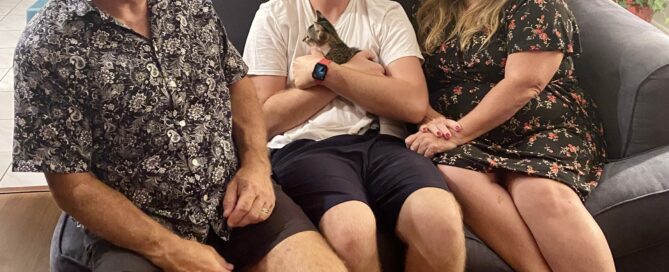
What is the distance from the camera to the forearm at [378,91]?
5.45 feet

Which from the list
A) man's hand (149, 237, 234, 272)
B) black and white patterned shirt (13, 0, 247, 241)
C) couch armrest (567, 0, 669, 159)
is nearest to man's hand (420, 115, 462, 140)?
couch armrest (567, 0, 669, 159)

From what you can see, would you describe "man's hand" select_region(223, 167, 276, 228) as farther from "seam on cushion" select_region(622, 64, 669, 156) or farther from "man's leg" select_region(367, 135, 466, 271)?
"seam on cushion" select_region(622, 64, 669, 156)

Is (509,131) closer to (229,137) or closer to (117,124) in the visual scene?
(229,137)

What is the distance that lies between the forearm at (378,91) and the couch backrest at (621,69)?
0.42 m

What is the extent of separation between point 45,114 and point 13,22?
3904mm

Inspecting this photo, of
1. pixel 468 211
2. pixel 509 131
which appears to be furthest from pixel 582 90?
pixel 468 211

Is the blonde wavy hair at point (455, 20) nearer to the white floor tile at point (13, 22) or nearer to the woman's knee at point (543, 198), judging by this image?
the woman's knee at point (543, 198)

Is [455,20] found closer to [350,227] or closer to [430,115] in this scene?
[430,115]

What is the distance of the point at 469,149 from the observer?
1696 mm

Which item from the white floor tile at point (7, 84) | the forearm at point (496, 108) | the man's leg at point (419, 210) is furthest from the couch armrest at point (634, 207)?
the white floor tile at point (7, 84)

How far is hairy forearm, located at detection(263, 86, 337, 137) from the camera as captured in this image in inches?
66.7

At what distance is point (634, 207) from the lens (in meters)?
1.56

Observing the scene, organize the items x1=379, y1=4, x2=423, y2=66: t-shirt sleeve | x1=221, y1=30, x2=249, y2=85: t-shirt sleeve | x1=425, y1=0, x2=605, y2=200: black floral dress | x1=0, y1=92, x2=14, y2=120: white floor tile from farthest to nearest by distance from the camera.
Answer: x1=0, y1=92, x2=14, y2=120: white floor tile < x1=379, y1=4, x2=423, y2=66: t-shirt sleeve < x1=425, y1=0, x2=605, y2=200: black floral dress < x1=221, y1=30, x2=249, y2=85: t-shirt sleeve

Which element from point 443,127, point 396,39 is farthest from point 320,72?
point 443,127
